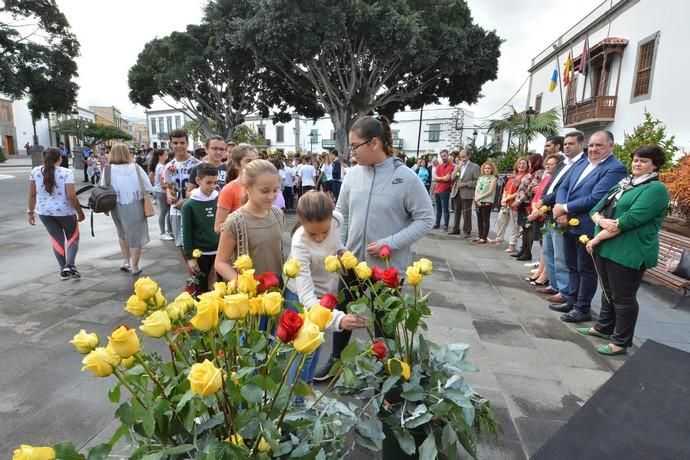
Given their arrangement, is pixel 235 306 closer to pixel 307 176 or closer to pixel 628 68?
pixel 307 176

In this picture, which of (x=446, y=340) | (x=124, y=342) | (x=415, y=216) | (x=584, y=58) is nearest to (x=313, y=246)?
(x=415, y=216)

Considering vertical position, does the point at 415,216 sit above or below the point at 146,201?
above

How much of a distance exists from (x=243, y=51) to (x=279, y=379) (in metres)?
20.8

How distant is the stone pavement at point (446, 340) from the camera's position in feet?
7.03

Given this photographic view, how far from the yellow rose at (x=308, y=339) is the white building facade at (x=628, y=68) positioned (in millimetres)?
15907

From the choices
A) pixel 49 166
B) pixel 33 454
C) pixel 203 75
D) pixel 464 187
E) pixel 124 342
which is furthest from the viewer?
pixel 203 75

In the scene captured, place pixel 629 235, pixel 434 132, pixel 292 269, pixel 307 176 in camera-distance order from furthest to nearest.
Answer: pixel 434 132 < pixel 307 176 < pixel 629 235 < pixel 292 269

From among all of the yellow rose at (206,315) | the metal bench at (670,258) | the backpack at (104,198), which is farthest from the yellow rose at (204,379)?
the metal bench at (670,258)

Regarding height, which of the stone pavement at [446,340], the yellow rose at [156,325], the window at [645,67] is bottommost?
the stone pavement at [446,340]

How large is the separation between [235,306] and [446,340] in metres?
2.83

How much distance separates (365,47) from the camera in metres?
17.3

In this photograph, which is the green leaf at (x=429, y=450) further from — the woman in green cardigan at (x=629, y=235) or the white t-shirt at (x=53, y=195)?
the white t-shirt at (x=53, y=195)

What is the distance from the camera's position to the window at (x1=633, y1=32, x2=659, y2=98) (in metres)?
13.8

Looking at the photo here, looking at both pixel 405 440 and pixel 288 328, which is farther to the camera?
pixel 405 440
